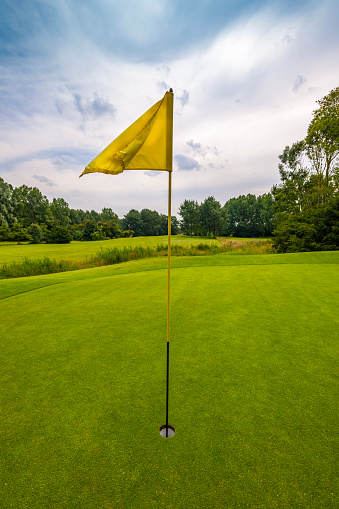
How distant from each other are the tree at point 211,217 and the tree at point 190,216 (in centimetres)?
351

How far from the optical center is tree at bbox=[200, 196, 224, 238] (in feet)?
218

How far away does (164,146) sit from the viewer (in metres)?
2.66

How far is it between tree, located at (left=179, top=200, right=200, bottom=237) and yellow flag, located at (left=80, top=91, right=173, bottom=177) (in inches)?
2791

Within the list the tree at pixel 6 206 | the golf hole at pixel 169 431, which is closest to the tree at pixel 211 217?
the tree at pixel 6 206

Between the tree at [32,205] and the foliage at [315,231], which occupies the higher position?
the tree at [32,205]

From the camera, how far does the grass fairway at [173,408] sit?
5.66ft

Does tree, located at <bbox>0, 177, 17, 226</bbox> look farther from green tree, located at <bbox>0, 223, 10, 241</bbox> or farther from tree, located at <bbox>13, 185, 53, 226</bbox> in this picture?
tree, located at <bbox>13, 185, 53, 226</bbox>

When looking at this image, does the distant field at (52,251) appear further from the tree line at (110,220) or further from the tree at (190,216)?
the tree at (190,216)

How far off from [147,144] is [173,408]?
2929mm

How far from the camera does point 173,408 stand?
2.48 meters

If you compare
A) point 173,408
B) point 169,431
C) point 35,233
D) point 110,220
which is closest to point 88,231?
point 110,220

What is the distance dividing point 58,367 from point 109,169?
2.75m

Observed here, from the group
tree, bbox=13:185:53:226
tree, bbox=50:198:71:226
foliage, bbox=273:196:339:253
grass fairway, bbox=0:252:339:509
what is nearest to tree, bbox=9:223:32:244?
tree, bbox=13:185:53:226

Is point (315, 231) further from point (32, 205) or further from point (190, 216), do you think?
point (32, 205)
